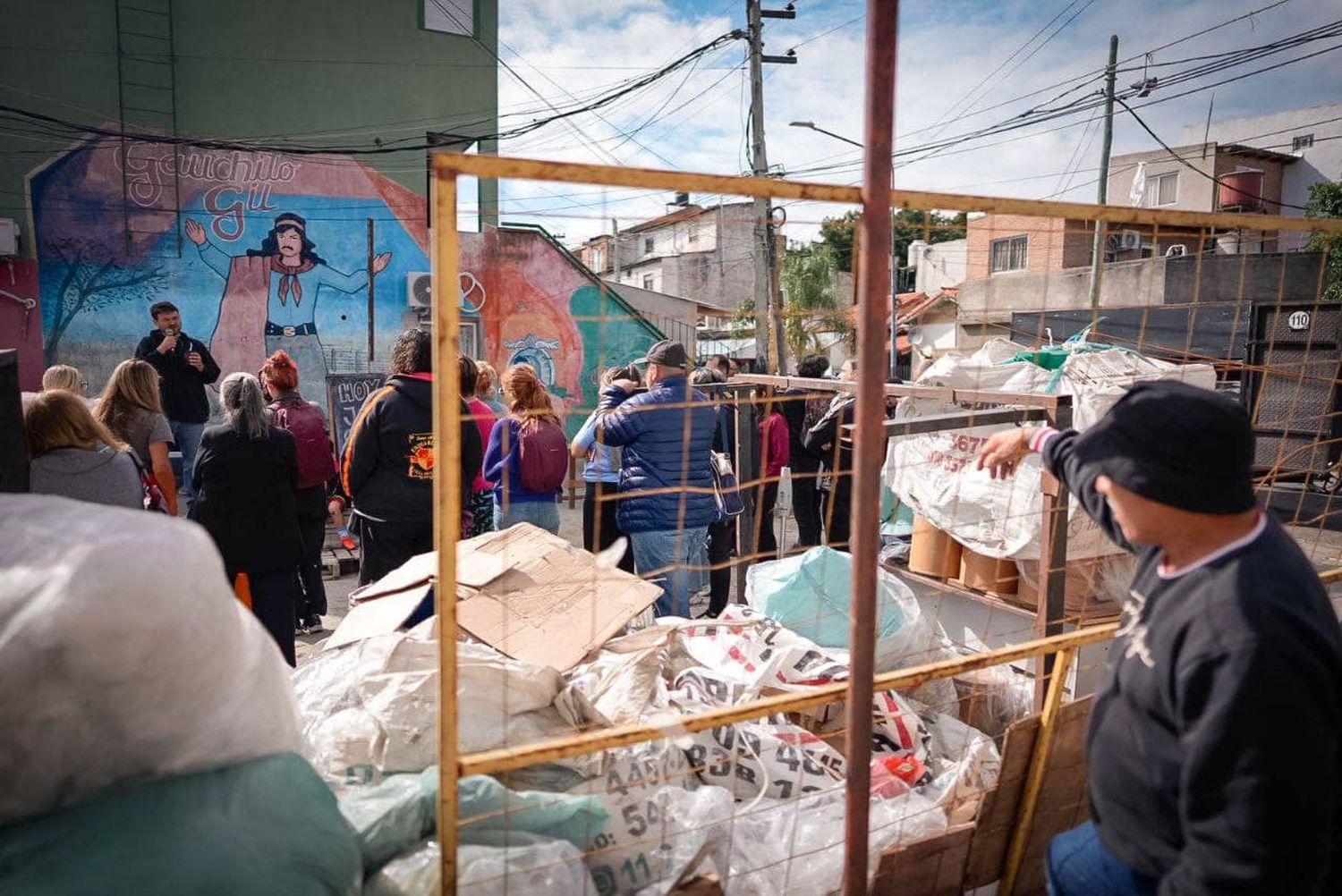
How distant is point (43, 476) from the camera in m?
3.05

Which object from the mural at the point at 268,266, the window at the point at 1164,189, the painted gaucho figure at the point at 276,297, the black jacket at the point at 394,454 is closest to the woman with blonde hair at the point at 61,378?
the black jacket at the point at 394,454

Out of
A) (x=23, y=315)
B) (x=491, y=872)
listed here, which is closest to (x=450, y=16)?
(x=23, y=315)

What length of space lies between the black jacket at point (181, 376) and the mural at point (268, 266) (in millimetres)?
5566

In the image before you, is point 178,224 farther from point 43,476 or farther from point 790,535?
point 43,476

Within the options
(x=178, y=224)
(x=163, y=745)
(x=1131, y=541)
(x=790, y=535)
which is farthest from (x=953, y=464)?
(x=178, y=224)

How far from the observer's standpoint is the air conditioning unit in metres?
14.7

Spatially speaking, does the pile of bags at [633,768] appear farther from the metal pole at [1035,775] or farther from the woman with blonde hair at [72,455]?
the woman with blonde hair at [72,455]

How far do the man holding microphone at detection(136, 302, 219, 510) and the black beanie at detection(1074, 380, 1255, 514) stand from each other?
750 centimetres

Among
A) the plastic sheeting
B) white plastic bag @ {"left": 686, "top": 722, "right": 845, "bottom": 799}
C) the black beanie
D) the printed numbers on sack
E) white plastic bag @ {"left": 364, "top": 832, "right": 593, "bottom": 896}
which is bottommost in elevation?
white plastic bag @ {"left": 686, "top": 722, "right": 845, "bottom": 799}

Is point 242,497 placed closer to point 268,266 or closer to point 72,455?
point 72,455

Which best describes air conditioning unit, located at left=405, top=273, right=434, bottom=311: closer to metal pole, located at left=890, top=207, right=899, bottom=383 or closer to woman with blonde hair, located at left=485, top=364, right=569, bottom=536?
metal pole, located at left=890, top=207, right=899, bottom=383

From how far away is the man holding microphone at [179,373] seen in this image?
721cm

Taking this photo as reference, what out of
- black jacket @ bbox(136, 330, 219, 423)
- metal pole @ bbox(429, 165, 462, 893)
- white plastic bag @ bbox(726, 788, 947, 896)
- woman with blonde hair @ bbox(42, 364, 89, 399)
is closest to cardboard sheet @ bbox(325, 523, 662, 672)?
white plastic bag @ bbox(726, 788, 947, 896)

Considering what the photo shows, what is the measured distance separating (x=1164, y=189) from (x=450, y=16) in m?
26.6
